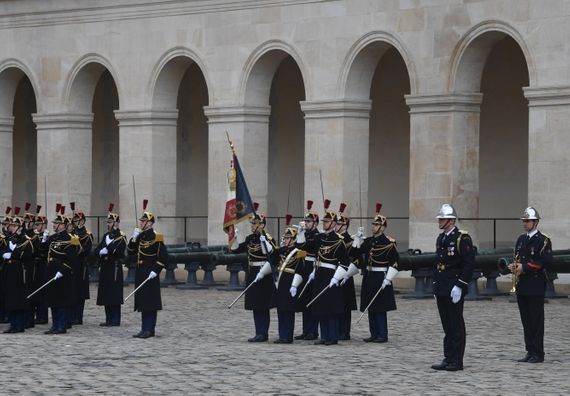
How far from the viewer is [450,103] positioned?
2819 cm

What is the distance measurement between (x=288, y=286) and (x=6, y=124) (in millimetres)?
17886

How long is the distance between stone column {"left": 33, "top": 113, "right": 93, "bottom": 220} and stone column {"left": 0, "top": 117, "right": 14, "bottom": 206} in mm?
1622

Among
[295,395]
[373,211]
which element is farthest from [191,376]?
[373,211]

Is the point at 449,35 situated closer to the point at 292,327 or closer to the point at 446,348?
the point at 292,327

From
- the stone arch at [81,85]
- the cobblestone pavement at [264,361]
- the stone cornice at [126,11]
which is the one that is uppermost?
the stone cornice at [126,11]

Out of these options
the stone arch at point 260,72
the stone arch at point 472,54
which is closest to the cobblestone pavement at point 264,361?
the stone arch at point 472,54

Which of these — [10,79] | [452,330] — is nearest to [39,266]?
[452,330]

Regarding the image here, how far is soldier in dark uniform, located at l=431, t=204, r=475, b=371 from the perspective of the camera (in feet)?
57.1

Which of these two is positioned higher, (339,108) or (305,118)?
(339,108)

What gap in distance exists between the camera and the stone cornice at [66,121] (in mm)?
34906

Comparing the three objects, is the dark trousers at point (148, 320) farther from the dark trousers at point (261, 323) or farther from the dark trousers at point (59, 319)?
the dark trousers at point (261, 323)

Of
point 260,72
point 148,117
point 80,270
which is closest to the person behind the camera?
point 80,270

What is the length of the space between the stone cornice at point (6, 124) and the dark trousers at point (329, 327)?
18245 mm

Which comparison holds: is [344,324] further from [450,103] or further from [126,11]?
[126,11]
